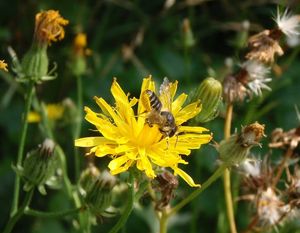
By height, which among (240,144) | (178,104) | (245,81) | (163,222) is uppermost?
(245,81)

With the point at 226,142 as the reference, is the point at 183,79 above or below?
above

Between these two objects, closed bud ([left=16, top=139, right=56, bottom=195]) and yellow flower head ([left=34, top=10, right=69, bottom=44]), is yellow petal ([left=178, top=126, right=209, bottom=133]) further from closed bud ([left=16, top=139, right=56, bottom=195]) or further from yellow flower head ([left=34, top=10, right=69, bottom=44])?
yellow flower head ([left=34, top=10, right=69, bottom=44])

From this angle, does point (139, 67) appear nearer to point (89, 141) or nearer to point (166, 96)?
point (166, 96)

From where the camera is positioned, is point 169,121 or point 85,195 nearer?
point 169,121

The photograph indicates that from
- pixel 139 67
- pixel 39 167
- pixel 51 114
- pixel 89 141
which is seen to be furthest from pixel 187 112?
pixel 139 67

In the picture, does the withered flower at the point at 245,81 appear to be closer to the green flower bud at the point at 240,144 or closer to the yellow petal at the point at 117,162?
the green flower bud at the point at 240,144

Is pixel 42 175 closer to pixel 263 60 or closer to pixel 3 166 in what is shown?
pixel 263 60

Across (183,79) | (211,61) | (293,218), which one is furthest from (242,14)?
(293,218)
